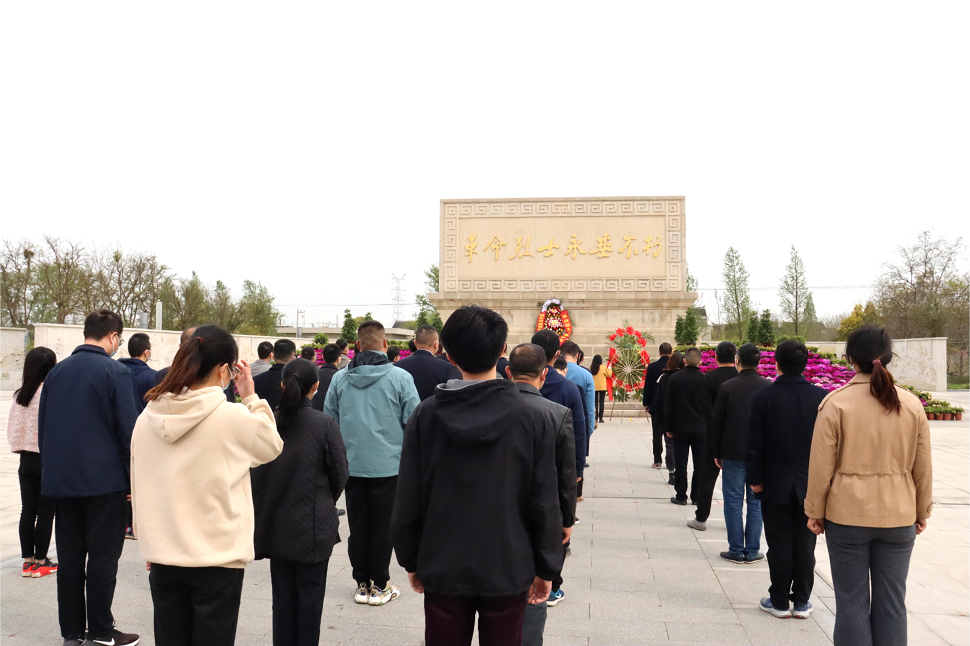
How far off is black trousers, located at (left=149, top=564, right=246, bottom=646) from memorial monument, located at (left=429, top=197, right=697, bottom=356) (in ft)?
56.3

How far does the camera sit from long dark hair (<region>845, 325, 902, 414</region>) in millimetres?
2932

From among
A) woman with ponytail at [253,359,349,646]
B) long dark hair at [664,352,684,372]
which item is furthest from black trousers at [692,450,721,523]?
woman with ponytail at [253,359,349,646]

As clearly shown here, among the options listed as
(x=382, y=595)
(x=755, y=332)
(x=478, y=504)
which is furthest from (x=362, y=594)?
(x=755, y=332)

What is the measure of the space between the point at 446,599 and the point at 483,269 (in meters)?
18.7

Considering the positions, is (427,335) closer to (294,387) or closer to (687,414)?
(294,387)

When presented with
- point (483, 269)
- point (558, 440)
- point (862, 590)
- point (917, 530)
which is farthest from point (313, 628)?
point (483, 269)

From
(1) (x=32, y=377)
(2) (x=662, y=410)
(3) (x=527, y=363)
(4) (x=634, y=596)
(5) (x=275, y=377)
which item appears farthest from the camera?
(2) (x=662, y=410)

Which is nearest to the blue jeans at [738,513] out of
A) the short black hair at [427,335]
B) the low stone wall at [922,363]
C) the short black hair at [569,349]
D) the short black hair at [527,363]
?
the short black hair at [569,349]

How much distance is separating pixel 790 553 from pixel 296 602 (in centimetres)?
293

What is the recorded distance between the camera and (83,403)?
3.46m

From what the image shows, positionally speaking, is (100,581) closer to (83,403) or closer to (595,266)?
(83,403)

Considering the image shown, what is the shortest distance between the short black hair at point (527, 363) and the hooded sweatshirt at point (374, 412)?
1.53 m

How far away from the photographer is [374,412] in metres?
4.17

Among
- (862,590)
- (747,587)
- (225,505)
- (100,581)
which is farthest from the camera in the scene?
(747,587)
